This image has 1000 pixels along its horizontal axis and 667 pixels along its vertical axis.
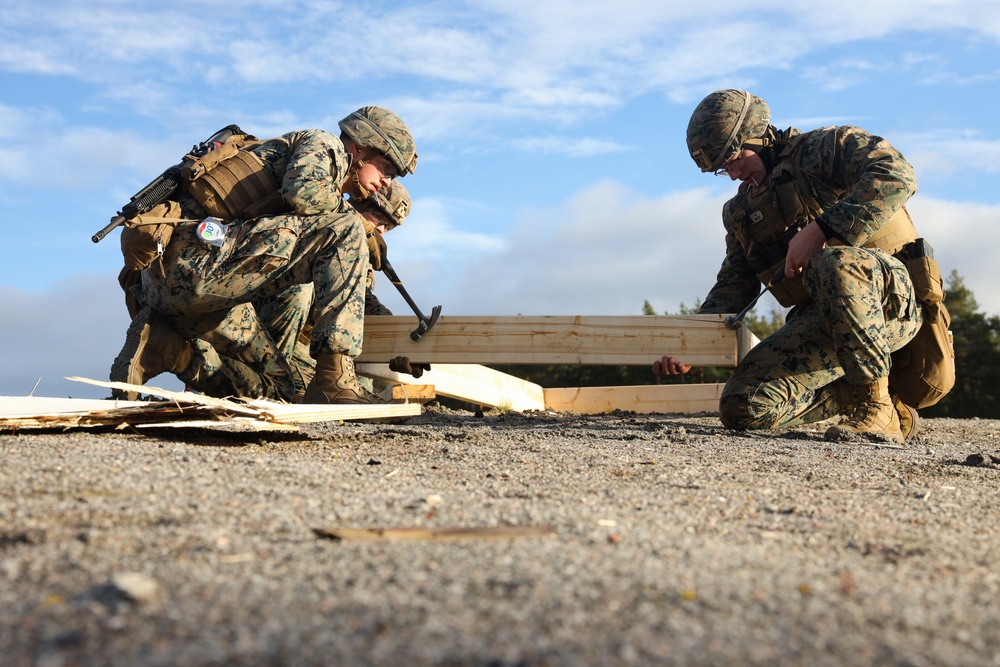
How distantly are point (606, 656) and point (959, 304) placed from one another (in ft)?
50.3

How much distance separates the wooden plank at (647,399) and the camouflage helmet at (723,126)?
8.82ft

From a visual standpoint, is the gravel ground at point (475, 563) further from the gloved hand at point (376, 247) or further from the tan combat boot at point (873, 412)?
the gloved hand at point (376, 247)

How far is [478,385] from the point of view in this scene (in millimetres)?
7812

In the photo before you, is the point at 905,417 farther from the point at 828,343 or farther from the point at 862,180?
the point at 862,180

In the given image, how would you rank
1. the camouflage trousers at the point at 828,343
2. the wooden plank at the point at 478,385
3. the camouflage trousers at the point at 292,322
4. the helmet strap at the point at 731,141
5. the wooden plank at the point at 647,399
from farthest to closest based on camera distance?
1. the wooden plank at the point at 647,399
2. the wooden plank at the point at 478,385
3. the camouflage trousers at the point at 292,322
4. the helmet strap at the point at 731,141
5. the camouflage trousers at the point at 828,343

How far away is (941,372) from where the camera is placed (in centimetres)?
543

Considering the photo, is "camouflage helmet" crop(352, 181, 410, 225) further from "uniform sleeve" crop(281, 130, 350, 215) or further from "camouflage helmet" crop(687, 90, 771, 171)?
"camouflage helmet" crop(687, 90, 771, 171)

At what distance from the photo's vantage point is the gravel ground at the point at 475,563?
4.70 ft

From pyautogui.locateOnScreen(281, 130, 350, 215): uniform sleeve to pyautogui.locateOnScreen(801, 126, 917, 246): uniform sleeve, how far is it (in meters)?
2.58

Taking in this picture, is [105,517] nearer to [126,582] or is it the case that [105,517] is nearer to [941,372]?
[126,582]

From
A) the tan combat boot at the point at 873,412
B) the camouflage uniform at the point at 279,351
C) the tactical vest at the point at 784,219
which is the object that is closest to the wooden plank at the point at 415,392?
the camouflage uniform at the point at 279,351

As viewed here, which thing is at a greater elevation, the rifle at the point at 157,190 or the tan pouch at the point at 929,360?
the rifle at the point at 157,190

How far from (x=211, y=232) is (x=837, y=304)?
3196 millimetres

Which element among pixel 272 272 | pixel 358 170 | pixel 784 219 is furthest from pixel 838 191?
pixel 272 272
